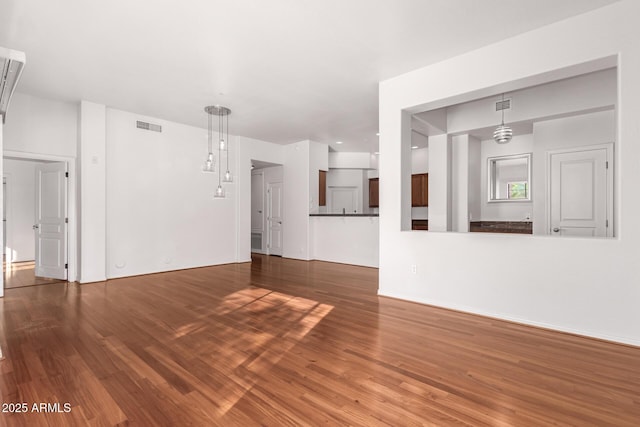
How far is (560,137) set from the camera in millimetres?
5449

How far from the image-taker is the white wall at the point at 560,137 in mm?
5020

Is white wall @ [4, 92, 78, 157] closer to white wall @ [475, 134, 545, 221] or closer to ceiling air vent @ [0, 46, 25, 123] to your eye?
ceiling air vent @ [0, 46, 25, 123]

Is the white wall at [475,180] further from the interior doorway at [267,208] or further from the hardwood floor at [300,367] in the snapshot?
the interior doorway at [267,208]

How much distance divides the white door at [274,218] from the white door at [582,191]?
20.3 feet

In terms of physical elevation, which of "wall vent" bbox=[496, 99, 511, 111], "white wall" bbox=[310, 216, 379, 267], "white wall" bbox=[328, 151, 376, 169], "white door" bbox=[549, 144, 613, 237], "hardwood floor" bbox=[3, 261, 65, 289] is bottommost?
"hardwood floor" bbox=[3, 261, 65, 289]

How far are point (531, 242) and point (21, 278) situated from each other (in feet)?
27.0

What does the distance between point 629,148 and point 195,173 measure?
6.97 m

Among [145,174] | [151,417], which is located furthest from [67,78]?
[151,417]

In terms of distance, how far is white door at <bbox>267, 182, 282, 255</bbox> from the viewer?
9117 mm

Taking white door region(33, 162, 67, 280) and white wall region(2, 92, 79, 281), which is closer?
white wall region(2, 92, 79, 281)

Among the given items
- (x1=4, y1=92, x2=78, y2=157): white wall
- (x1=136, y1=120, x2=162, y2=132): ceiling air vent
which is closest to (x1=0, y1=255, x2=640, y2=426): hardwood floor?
(x1=4, y1=92, x2=78, y2=157): white wall

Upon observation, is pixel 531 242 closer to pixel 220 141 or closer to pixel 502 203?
pixel 502 203

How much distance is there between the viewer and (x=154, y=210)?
650cm

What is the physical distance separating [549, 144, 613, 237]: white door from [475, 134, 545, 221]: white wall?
4.25ft
